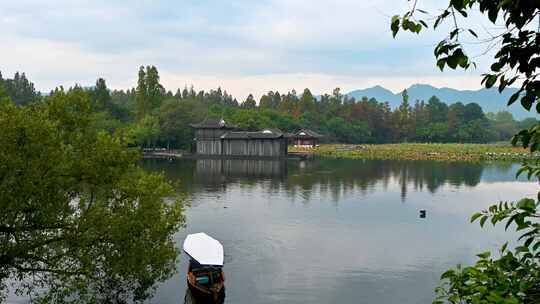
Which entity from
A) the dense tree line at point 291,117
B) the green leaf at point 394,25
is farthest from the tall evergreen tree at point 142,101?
the green leaf at point 394,25

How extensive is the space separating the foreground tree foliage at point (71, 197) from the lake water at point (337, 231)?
22.9ft

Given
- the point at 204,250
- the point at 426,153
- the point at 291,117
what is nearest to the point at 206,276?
the point at 204,250

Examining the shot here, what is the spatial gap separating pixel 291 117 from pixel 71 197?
12179cm

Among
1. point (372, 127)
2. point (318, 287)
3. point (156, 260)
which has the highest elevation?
point (372, 127)

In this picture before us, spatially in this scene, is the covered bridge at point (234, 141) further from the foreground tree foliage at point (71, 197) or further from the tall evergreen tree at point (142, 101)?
the foreground tree foliage at point (71, 197)

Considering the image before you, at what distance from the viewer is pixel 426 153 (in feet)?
368

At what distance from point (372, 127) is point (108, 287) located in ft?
454

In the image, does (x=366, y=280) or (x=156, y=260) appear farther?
(x=366, y=280)

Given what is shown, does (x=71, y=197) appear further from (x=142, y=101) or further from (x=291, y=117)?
(x=291, y=117)

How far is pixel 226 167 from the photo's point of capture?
82312 mm

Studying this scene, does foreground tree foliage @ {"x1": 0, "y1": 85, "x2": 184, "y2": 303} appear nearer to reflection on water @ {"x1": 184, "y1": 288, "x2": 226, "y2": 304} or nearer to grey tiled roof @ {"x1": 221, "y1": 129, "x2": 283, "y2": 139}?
reflection on water @ {"x1": 184, "y1": 288, "x2": 226, "y2": 304}

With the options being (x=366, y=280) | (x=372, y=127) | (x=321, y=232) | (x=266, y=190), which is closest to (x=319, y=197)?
(x=266, y=190)

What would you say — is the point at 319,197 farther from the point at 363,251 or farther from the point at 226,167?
the point at 226,167

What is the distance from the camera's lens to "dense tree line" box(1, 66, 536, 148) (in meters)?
109
